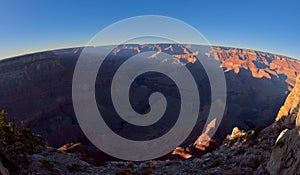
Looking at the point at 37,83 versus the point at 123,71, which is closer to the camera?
the point at 37,83

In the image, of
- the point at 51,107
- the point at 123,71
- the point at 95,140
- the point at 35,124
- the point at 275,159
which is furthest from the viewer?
the point at 123,71

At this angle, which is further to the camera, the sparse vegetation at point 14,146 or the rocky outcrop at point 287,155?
the sparse vegetation at point 14,146

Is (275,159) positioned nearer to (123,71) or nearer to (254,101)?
(123,71)

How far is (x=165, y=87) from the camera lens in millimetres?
173500

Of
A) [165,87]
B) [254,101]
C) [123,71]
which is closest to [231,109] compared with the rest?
[254,101]

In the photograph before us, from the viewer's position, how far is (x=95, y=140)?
79250mm

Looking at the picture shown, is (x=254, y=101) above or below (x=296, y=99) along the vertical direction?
below

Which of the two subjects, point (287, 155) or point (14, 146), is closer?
point (287, 155)

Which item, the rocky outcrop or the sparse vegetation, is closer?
the rocky outcrop

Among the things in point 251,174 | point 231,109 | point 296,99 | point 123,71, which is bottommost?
point 231,109

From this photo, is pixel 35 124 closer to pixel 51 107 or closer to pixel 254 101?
pixel 51 107

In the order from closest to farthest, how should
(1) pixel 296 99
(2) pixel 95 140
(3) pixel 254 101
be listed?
1. (1) pixel 296 99
2. (2) pixel 95 140
3. (3) pixel 254 101

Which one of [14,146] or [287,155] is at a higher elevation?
[14,146]

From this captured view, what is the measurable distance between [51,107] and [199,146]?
3249 inches
